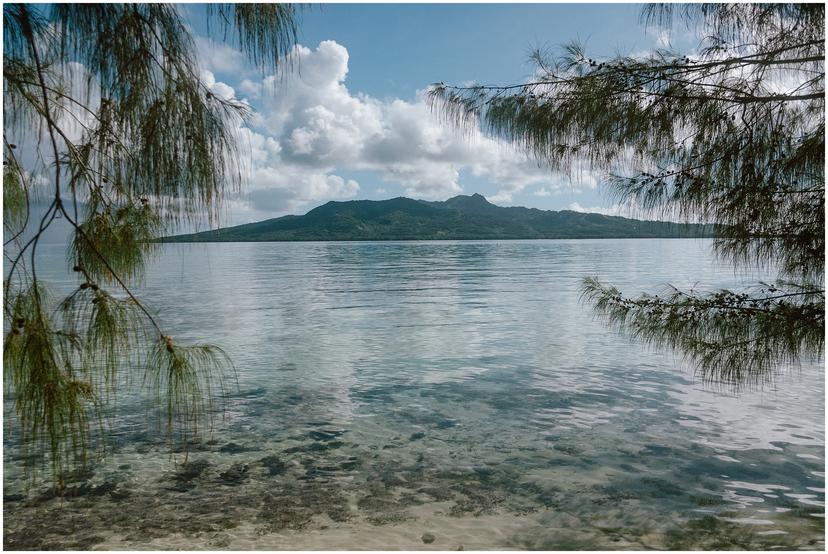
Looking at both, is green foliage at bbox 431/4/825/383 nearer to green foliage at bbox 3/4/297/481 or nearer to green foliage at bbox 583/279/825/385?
green foliage at bbox 583/279/825/385

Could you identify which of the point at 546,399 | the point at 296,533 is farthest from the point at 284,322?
the point at 296,533

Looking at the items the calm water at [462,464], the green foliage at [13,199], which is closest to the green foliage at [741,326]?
the calm water at [462,464]

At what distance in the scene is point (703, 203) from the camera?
477 cm

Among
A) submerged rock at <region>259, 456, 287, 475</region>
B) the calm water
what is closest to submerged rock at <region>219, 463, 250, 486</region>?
the calm water

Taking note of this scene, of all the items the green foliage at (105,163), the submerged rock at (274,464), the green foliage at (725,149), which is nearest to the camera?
the green foliage at (105,163)

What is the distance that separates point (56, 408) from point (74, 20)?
1682 millimetres

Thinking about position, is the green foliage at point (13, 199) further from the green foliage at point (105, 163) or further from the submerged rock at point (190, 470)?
the submerged rock at point (190, 470)

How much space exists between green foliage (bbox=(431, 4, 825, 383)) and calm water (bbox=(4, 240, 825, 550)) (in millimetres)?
1283

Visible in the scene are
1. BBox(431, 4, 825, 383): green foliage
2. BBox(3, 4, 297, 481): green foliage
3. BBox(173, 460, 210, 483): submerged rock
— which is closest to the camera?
BBox(3, 4, 297, 481): green foliage

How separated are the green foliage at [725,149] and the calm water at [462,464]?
1283mm

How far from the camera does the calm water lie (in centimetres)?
432

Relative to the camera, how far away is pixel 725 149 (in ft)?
14.9

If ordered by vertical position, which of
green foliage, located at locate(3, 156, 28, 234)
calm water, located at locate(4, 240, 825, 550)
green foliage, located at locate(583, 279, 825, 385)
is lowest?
calm water, located at locate(4, 240, 825, 550)

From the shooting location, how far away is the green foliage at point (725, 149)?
14.2 ft
